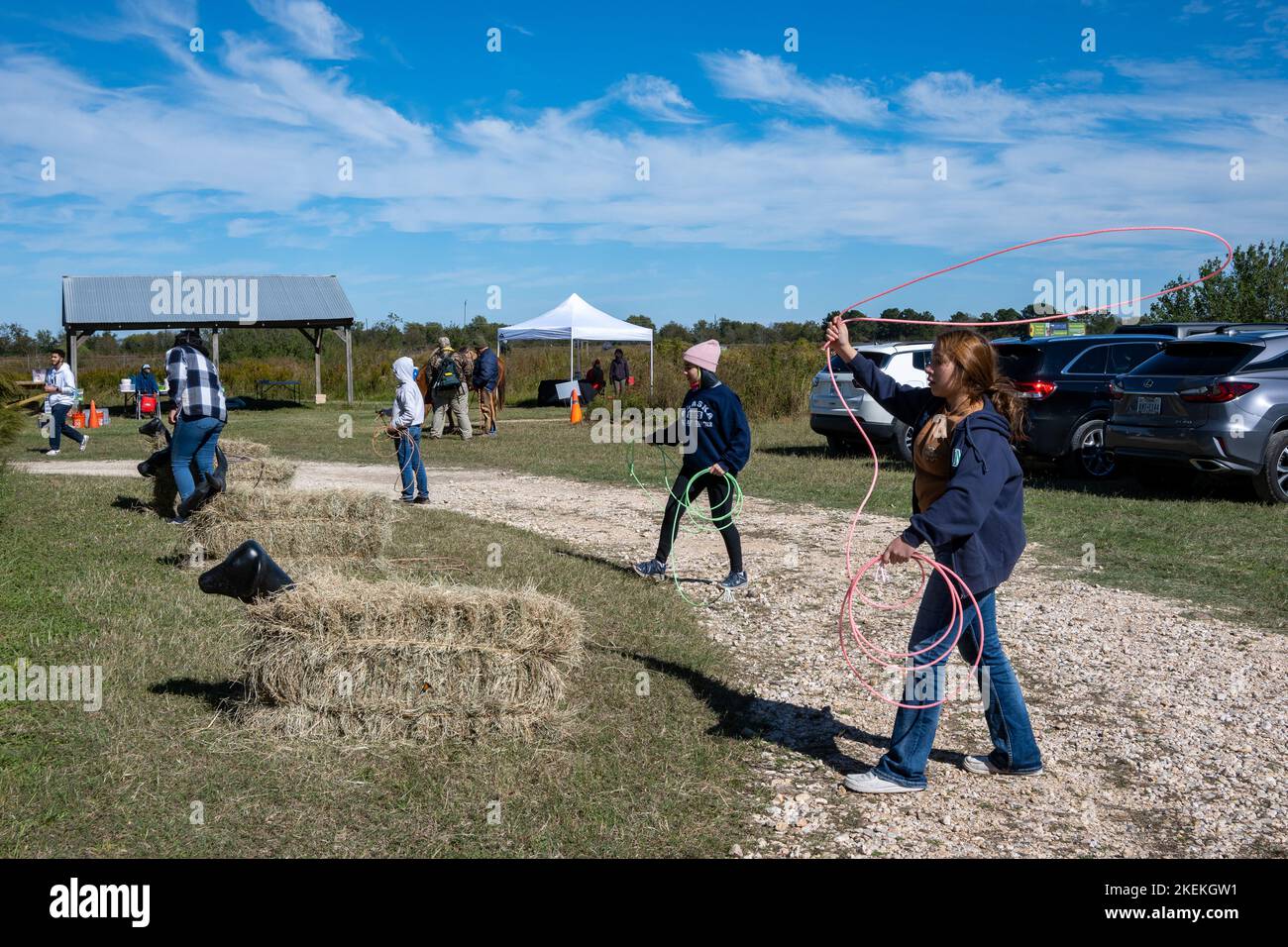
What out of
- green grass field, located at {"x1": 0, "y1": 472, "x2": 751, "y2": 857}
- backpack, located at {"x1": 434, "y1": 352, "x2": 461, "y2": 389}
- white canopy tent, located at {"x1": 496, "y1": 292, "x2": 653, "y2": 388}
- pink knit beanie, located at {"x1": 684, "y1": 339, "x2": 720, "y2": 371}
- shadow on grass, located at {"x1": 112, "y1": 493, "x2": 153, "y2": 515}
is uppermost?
white canopy tent, located at {"x1": 496, "y1": 292, "x2": 653, "y2": 388}

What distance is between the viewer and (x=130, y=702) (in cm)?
536

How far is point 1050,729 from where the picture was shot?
17.6ft

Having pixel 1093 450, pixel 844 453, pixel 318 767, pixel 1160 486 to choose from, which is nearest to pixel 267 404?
pixel 844 453

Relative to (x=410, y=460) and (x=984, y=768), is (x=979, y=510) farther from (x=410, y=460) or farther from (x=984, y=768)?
(x=410, y=460)

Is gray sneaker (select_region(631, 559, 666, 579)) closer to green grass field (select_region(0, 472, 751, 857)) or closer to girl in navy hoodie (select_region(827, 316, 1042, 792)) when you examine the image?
green grass field (select_region(0, 472, 751, 857))

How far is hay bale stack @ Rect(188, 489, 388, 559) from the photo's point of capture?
8773 mm

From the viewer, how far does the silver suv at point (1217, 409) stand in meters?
11.6

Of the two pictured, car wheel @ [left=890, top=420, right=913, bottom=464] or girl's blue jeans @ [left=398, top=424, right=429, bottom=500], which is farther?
car wheel @ [left=890, top=420, right=913, bottom=464]

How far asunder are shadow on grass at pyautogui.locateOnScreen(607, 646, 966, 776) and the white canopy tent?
23.5 meters

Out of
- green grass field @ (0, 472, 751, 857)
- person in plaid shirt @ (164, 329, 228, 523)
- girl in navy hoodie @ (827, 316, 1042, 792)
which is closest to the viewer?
green grass field @ (0, 472, 751, 857)

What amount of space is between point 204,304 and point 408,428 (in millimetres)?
21170

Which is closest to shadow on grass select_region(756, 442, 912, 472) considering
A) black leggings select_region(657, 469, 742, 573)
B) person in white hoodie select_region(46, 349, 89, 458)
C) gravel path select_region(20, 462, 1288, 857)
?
gravel path select_region(20, 462, 1288, 857)

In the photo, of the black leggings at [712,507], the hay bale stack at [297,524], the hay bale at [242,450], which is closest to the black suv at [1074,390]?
the black leggings at [712,507]
